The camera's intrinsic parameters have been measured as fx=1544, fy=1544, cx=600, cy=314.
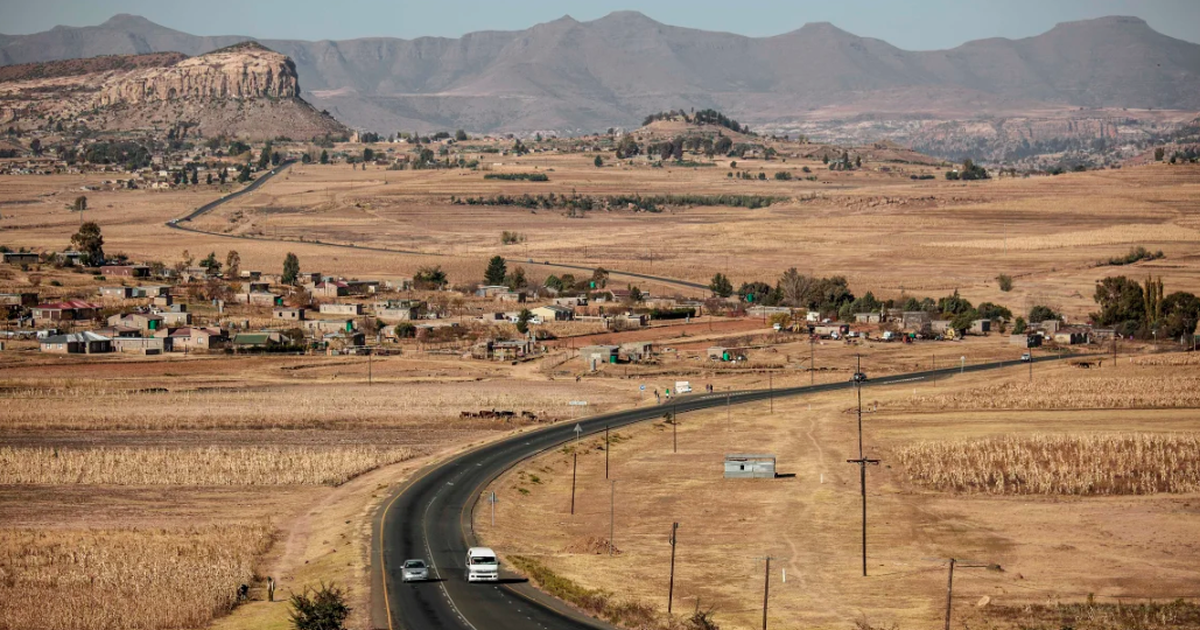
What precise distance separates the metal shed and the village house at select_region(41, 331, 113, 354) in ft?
201

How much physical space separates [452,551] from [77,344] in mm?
69007

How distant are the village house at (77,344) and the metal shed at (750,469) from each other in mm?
61403

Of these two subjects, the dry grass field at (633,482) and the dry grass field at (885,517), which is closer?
the dry grass field at (885,517)

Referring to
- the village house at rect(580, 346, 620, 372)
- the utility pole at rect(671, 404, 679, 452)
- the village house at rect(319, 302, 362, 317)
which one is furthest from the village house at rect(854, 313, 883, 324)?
the utility pole at rect(671, 404, 679, 452)

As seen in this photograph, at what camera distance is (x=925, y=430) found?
278 ft

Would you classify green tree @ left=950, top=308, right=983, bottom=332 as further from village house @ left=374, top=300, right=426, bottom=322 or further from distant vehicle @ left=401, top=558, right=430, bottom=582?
distant vehicle @ left=401, top=558, right=430, bottom=582

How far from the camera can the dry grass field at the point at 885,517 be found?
4981 cm

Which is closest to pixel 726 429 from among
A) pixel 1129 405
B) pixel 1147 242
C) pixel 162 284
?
pixel 1129 405

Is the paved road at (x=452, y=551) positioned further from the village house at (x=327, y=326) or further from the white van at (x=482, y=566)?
the village house at (x=327, y=326)

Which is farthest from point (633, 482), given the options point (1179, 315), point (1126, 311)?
point (1126, 311)

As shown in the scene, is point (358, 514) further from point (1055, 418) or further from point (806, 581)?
point (1055, 418)

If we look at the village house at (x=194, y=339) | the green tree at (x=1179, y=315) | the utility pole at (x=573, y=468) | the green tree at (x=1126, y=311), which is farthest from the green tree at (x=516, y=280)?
the utility pole at (x=573, y=468)

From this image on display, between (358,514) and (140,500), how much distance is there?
10.1 meters

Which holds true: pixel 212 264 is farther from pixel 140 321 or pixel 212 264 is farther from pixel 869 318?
pixel 869 318
